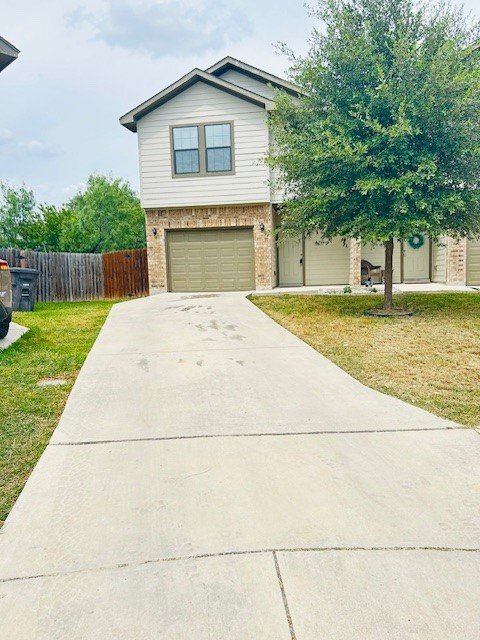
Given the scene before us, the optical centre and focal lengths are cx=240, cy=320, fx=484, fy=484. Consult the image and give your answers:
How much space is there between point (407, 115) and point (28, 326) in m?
7.98

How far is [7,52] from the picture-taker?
25.3 ft

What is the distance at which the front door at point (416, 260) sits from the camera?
17312 mm

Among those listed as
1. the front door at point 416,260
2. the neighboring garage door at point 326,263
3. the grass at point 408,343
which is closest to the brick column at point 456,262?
the front door at point 416,260

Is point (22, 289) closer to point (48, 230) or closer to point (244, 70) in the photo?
point (244, 70)

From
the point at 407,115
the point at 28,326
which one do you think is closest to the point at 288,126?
the point at 407,115

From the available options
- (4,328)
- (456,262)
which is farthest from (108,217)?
(4,328)

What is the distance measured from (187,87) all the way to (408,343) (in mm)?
11677

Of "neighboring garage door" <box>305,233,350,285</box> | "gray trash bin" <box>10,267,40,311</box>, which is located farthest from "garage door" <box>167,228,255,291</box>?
"gray trash bin" <box>10,267,40,311</box>

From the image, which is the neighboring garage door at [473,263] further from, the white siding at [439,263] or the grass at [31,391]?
the grass at [31,391]

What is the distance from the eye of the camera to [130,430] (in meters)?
3.95

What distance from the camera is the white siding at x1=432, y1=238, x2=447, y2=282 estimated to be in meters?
16.2

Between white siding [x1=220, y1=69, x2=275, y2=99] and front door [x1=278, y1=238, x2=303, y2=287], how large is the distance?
508 cm

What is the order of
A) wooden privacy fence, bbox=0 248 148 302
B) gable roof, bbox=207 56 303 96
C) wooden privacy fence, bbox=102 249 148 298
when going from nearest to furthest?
gable roof, bbox=207 56 303 96 < wooden privacy fence, bbox=0 248 148 302 < wooden privacy fence, bbox=102 249 148 298

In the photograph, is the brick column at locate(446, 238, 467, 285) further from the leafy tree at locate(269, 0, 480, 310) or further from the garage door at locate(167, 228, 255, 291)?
the leafy tree at locate(269, 0, 480, 310)
